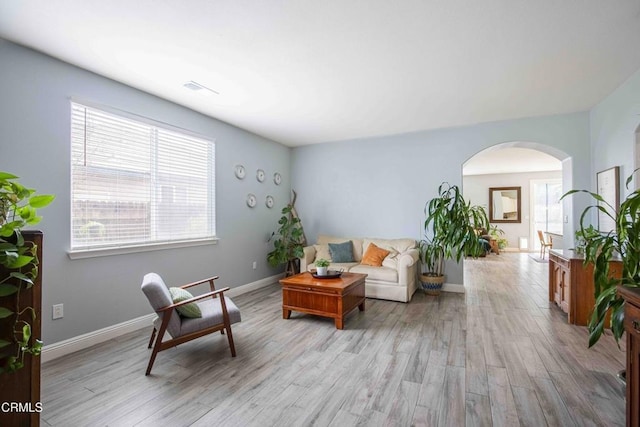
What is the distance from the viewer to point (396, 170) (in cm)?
525

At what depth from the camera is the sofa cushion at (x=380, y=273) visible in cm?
423

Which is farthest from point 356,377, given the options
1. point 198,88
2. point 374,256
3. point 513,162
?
point 513,162

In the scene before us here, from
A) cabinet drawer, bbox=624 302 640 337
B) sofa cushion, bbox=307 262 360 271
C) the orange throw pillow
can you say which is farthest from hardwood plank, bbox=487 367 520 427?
sofa cushion, bbox=307 262 360 271

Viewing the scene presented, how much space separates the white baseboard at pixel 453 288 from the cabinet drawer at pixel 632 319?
348 centimetres

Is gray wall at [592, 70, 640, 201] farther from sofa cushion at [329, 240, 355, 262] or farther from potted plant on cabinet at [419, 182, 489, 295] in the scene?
sofa cushion at [329, 240, 355, 262]

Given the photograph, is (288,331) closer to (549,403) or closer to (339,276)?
(339,276)

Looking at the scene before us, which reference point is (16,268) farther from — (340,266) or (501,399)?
(340,266)

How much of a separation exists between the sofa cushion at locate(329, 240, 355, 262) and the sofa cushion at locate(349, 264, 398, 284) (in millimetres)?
456

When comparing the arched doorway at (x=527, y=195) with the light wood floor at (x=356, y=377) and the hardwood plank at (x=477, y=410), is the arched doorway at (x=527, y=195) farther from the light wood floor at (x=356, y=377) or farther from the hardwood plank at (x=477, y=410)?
the hardwood plank at (x=477, y=410)

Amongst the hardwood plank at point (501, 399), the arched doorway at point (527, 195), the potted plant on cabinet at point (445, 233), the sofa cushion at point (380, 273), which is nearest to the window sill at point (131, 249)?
the sofa cushion at point (380, 273)

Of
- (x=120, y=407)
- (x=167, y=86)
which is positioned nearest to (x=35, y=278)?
(x=120, y=407)

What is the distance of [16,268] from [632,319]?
105 inches

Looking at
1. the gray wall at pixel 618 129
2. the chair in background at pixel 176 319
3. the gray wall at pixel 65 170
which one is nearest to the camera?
the chair in background at pixel 176 319

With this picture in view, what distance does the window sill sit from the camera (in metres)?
2.80
